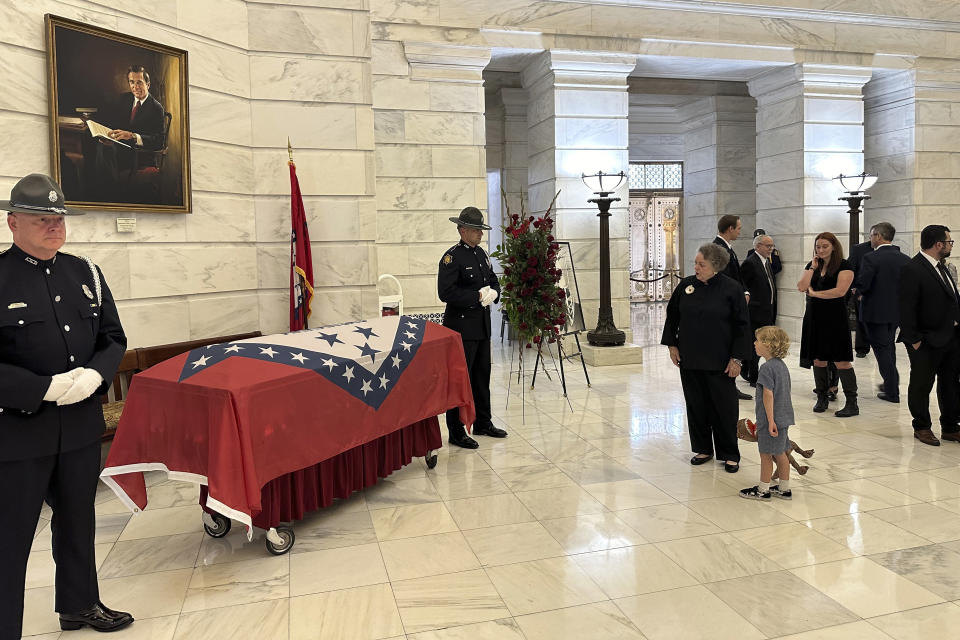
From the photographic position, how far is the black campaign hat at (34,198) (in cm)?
278

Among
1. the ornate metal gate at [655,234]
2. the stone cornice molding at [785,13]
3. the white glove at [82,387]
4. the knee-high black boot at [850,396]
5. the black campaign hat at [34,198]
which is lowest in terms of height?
the knee-high black boot at [850,396]

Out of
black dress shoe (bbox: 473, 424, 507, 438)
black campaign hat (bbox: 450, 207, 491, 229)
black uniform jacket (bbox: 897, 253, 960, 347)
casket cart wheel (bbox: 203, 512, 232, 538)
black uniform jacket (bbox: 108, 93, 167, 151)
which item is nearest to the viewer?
casket cart wheel (bbox: 203, 512, 232, 538)

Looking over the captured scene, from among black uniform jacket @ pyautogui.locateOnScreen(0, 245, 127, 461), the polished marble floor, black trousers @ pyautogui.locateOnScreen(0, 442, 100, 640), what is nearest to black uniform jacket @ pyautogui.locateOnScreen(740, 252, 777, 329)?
the polished marble floor

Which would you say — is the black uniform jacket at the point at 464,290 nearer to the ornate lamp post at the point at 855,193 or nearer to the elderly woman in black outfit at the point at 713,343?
the elderly woman in black outfit at the point at 713,343

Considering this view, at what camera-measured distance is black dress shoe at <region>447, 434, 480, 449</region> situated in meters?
5.85

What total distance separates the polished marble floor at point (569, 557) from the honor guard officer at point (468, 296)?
2.22ft

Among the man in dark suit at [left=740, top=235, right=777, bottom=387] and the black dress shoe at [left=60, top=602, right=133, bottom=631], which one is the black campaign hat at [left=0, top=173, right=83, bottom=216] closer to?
the black dress shoe at [left=60, top=602, right=133, bottom=631]

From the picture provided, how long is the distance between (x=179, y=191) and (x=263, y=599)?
372cm

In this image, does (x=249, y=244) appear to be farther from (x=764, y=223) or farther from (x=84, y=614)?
(x=764, y=223)

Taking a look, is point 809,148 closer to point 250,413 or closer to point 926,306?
point 926,306

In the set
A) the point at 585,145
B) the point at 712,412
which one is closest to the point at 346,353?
the point at 712,412

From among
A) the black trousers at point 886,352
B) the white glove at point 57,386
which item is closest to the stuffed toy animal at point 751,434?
the black trousers at point 886,352

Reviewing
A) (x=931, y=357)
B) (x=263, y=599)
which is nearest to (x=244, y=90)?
(x=263, y=599)

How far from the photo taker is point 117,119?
5.32 meters
